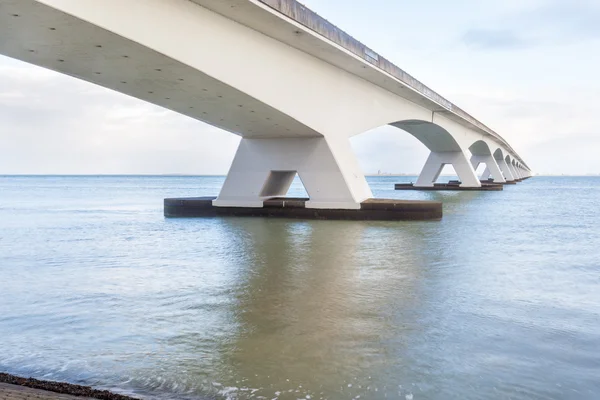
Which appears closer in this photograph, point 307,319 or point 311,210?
point 307,319

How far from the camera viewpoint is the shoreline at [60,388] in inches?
151

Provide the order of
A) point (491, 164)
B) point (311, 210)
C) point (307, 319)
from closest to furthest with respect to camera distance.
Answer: point (307, 319)
point (311, 210)
point (491, 164)

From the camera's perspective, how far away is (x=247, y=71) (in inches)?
619

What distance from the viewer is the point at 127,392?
4.10 meters

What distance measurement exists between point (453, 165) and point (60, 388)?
4720cm

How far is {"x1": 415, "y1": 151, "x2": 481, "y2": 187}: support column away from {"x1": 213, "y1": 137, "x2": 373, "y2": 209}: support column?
93.9 feet

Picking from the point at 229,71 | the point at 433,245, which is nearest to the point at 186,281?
the point at 433,245

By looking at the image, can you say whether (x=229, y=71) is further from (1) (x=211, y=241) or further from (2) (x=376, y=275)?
(2) (x=376, y=275)

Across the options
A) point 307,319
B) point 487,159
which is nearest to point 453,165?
point 487,159

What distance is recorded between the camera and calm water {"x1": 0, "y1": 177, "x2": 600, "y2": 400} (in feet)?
14.5

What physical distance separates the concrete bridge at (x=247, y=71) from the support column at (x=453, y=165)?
20626mm

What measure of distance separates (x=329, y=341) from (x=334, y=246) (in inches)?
301

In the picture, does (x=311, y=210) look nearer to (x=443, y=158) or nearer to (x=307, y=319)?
(x=307, y=319)

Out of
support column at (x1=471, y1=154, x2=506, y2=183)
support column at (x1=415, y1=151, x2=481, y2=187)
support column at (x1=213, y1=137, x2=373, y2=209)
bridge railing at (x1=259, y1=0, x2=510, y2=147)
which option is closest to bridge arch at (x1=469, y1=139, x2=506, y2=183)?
support column at (x1=471, y1=154, x2=506, y2=183)
